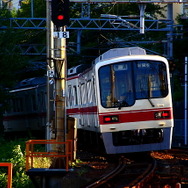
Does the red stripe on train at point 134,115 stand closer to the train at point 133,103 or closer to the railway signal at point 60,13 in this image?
the train at point 133,103

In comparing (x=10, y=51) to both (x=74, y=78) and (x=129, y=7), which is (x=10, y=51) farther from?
(x=129, y=7)

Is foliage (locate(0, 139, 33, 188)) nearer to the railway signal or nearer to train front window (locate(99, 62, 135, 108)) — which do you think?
the railway signal

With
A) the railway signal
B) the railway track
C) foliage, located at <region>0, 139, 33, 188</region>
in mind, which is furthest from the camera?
the railway track

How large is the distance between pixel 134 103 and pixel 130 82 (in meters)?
0.60

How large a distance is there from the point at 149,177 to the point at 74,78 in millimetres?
10340

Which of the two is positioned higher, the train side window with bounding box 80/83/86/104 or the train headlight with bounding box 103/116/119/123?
the train side window with bounding box 80/83/86/104

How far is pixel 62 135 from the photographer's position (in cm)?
1476

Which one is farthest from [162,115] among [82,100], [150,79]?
[82,100]

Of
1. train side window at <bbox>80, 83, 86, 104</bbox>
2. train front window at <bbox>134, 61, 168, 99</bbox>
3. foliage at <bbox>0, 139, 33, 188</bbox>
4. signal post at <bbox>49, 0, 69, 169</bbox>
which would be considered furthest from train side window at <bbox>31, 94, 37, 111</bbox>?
signal post at <bbox>49, 0, 69, 169</bbox>

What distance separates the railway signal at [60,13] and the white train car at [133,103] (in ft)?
17.7

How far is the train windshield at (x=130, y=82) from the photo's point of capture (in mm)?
19641

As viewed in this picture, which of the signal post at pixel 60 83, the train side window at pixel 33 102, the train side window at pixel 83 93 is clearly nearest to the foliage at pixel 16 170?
the signal post at pixel 60 83

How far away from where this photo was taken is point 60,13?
47.2 ft

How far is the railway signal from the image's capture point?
14.4 metres
